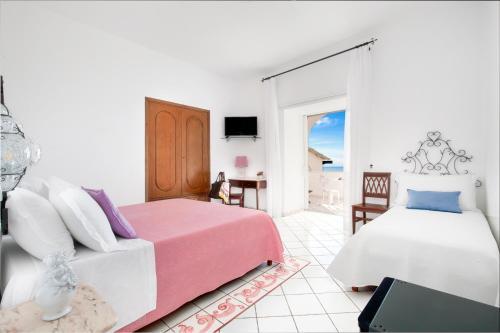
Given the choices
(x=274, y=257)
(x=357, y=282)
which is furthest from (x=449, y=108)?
(x=274, y=257)

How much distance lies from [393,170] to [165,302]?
9.71ft

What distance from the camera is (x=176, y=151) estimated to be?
3980 mm

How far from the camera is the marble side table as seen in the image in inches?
29.7

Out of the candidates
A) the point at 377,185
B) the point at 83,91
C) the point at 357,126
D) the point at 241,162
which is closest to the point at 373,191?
the point at 377,185

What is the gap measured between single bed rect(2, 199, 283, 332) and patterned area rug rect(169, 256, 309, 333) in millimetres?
119

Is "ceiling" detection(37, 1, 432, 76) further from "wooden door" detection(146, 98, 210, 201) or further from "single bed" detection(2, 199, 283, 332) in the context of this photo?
"single bed" detection(2, 199, 283, 332)

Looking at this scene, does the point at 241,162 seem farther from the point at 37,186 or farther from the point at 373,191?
the point at 37,186

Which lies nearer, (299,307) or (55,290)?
(55,290)

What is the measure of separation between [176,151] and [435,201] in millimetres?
3562

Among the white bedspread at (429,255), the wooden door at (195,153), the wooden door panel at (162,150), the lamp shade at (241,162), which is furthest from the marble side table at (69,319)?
the lamp shade at (241,162)

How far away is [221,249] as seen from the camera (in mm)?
1801

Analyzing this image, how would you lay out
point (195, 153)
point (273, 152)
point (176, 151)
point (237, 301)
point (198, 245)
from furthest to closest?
point (273, 152)
point (195, 153)
point (176, 151)
point (237, 301)
point (198, 245)

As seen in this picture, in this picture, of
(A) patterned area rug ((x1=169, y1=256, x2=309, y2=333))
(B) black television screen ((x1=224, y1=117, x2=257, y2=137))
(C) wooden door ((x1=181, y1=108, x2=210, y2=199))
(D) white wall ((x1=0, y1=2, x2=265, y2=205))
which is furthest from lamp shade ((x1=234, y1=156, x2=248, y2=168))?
(A) patterned area rug ((x1=169, y1=256, x2=309, y2=333))

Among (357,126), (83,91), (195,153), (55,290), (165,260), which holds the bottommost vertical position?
(165,260)
